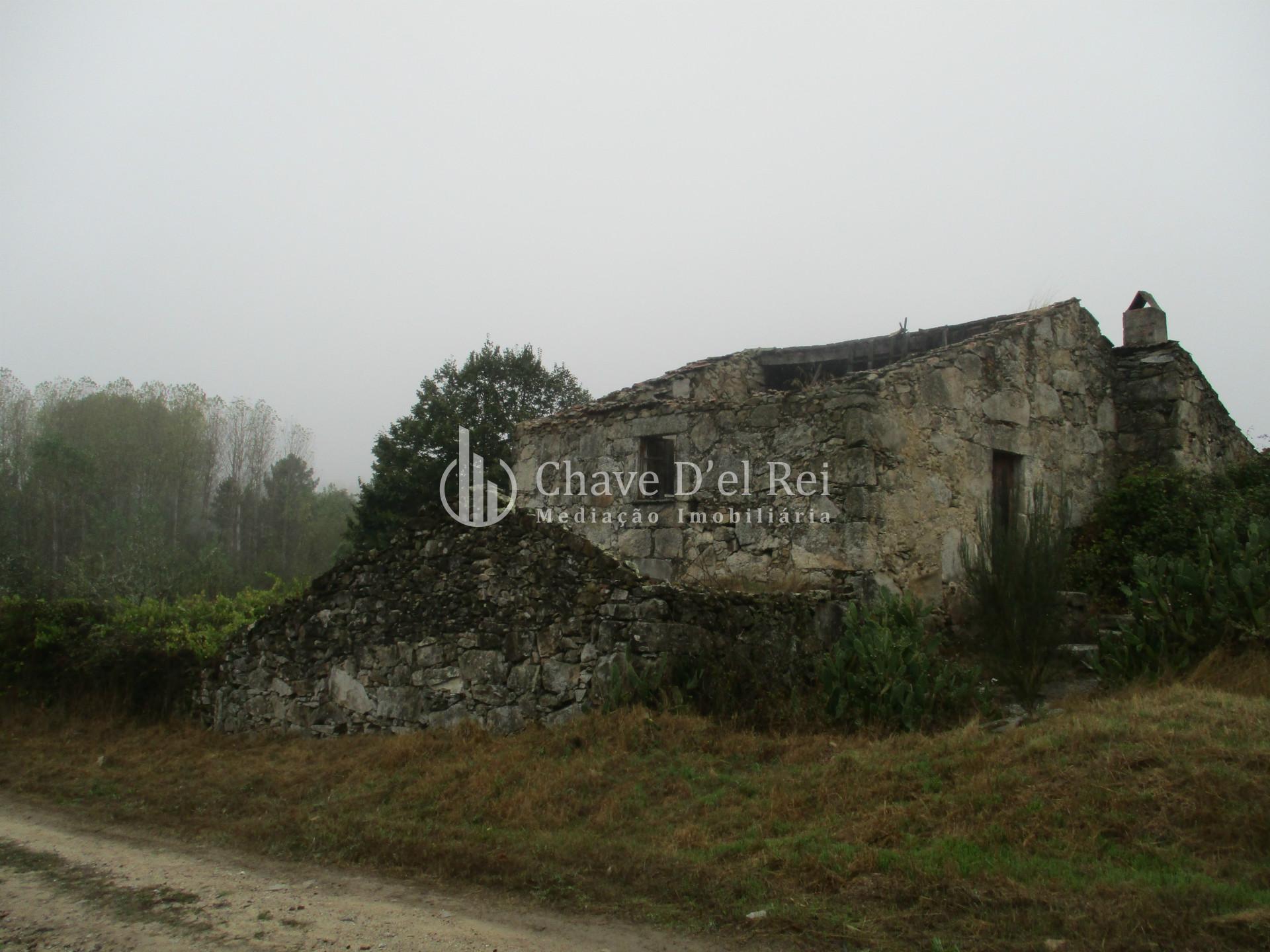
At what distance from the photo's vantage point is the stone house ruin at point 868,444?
32.0 feet

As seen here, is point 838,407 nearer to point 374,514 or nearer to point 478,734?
point 478,734

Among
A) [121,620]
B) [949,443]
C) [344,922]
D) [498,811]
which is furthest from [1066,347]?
[121,620]

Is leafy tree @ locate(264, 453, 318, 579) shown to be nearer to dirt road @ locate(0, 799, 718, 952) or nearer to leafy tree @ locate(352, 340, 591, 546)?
leafy tree @ locate(352, 340, 591, 546)

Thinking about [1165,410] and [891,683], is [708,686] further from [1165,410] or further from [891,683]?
[1165,410]

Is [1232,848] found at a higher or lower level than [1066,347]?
lower

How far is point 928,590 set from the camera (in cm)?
998

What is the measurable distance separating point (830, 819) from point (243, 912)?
11.0 feet

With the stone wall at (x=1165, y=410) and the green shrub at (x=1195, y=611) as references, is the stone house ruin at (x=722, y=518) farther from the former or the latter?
the green shrub at (x=1195, y=611)

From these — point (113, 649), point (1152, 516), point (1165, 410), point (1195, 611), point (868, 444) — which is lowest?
point (113, 649)

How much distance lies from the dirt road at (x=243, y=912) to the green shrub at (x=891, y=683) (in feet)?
10.6

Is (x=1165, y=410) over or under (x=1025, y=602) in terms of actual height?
over

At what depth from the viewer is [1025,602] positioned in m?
8.05

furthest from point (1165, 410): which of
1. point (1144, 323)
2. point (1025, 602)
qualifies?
point (1025, 602)

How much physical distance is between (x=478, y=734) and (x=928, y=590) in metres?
5.16
